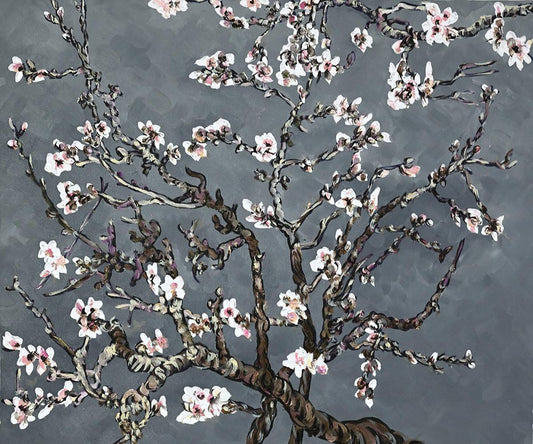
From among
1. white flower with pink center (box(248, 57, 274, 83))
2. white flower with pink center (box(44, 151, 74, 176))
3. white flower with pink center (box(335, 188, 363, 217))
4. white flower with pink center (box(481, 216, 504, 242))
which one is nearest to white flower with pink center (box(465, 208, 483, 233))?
white flower with pink center (box(481, 216, 504, 242))

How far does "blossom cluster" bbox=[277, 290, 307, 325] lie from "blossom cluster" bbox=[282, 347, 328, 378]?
0.27 feet

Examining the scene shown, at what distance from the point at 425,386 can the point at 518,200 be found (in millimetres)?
554

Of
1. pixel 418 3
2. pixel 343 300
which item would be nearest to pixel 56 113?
pixel 343 300

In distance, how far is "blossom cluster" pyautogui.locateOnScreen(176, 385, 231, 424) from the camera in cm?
173

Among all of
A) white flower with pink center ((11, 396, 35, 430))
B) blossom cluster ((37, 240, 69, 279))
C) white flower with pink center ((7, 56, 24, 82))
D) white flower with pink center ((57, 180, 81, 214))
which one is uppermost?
white flower with pink center ((7, 56, 24, 82))

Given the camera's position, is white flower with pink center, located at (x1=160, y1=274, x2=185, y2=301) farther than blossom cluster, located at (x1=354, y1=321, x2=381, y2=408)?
No

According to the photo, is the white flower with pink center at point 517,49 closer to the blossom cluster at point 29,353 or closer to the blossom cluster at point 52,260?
the blossom cluster at point 52,260

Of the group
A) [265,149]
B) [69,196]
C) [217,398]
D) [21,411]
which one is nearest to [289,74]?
[265,149]

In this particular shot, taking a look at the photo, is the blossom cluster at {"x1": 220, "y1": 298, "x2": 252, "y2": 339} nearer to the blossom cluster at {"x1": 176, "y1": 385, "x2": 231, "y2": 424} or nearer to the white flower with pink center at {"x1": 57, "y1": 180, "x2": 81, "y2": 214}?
the blossom cluster at {"x1": 176, "y1": 385, "x2": 231, "y2": 424}

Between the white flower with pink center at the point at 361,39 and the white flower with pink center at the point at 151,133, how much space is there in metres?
0.56

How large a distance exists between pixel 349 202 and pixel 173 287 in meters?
0.49

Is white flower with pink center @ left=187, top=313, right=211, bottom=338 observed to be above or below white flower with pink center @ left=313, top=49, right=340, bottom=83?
below

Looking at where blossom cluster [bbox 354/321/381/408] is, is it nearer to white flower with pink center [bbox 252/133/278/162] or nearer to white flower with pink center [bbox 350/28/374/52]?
white flower with pink center [bbox 252/133/278/162]

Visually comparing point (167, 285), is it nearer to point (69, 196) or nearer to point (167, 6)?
point (69, 196)
